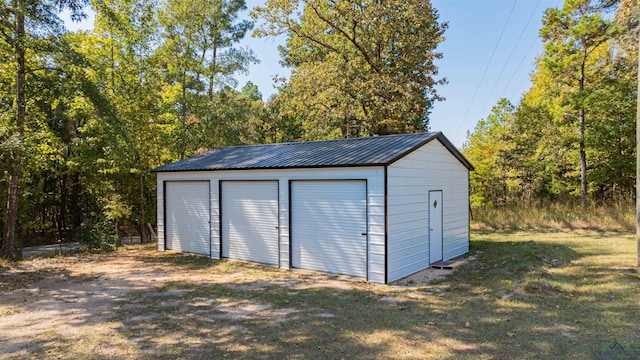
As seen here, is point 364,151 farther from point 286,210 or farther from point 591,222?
point 591,222

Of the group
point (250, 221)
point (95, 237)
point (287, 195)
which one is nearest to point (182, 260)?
point (250, 221)

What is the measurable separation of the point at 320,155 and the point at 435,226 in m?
3.14

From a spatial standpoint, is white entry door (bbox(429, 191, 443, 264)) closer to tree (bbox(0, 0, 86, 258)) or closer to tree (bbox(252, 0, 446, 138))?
tree (bbox(252, 0, 446, 138))

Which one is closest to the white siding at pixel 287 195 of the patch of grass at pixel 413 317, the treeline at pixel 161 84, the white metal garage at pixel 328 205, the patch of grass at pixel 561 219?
the white metal garage at pixel 328 205

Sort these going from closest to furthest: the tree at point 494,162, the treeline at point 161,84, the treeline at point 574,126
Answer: the treeline at point 161,84 → the treeline at point 574,126 → the tree at point 494,162

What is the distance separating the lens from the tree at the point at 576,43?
1491 centimetres

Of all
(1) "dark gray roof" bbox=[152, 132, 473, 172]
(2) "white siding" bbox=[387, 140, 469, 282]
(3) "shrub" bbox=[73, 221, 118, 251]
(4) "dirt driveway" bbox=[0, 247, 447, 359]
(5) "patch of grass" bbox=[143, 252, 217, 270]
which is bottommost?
(5) "patch of grass" bbox=[143, 252, 217, 270]

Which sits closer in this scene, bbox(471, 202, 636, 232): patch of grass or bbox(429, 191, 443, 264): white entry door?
bbox(429, 191, 443, 264): white entry door

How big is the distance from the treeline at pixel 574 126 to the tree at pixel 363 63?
194 inches

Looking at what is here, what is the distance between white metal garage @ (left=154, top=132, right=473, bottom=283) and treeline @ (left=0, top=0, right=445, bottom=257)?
115 inches

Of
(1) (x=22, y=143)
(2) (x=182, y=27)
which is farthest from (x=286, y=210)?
(2) (x=182, y=27)

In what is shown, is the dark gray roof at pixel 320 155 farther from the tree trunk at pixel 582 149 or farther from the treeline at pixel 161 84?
the tree trunk at pixel 582 149

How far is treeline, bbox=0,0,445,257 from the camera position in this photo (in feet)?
31.9

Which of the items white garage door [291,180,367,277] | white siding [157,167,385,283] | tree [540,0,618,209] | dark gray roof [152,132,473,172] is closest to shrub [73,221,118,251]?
white siding [157,167,385,283]
